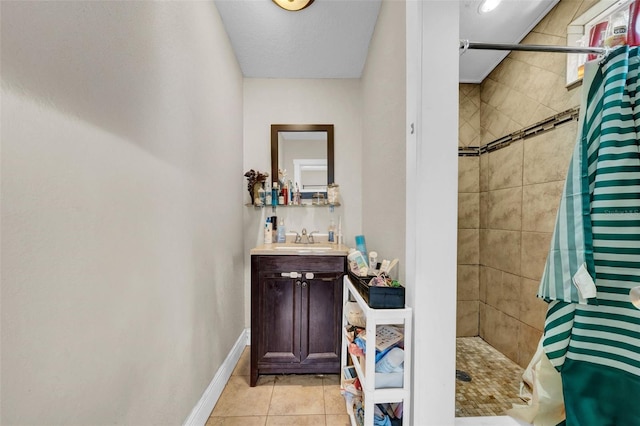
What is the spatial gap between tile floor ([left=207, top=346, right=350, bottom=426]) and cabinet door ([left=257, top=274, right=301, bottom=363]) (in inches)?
7.4

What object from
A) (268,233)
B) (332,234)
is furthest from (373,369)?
(268,233)

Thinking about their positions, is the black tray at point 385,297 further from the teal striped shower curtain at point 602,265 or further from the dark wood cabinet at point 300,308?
the dark wood cabinet at point 300,308

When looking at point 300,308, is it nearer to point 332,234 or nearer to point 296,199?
point 332,234

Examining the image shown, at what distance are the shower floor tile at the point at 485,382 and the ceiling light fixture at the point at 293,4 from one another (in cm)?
254

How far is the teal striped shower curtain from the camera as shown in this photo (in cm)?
65

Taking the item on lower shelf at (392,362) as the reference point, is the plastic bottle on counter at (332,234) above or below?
above

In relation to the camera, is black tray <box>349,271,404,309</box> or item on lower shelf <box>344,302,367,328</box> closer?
black tray <box>349,271,404,309</box>

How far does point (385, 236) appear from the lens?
4.58ft

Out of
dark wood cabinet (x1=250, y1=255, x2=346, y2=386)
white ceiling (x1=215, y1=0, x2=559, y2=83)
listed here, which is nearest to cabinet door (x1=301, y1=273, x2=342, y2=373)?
dark wood cabinet (x1=250, y1=255, x2=346, y2=386)

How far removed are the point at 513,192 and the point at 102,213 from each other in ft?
7.87

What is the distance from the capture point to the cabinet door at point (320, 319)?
1768 mm

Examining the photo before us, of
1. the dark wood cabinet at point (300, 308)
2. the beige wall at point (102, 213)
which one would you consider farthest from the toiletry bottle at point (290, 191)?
the beige wall at point (102, 213)

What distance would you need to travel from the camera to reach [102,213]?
72 centimetres

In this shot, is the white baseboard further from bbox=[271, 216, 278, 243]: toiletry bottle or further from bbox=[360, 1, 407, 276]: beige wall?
bbox=[360, 1, 407, 276]: beige wall
